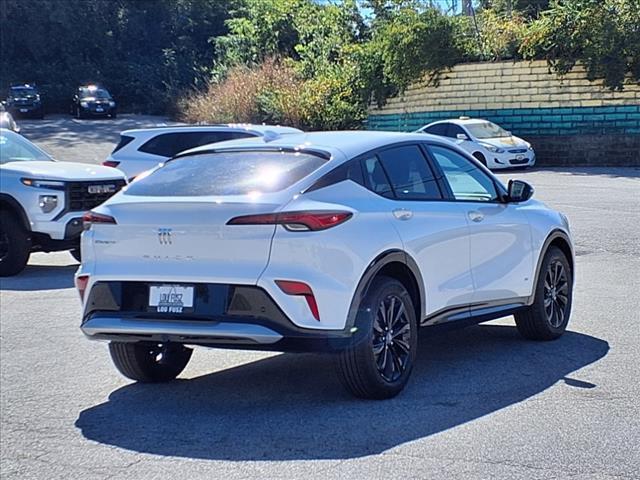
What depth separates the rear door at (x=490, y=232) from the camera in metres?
7.75

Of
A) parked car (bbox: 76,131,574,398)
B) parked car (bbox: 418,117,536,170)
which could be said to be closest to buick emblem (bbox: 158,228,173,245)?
parked car (bbox: 76,131,574,398)

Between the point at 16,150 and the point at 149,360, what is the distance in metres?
8.10

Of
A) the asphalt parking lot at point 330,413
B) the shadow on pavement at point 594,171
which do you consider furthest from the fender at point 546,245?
the shadow on pavement at point 594,171

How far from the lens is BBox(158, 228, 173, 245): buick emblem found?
6.39m

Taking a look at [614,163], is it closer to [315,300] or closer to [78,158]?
[78,158]

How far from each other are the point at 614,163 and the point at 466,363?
74.3 feet

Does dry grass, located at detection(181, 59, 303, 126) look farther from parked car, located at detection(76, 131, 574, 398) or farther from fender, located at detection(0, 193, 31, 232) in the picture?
parked car, located at detection(76, 131, 574, 398)

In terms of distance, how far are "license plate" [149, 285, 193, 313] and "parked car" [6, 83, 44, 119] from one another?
46577 millimetres

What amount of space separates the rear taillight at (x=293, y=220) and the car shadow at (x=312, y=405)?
1.19 metres

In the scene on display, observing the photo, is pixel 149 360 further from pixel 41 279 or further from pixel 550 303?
pixel 41 279

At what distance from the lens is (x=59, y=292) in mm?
12016

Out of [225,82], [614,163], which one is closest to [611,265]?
[614,163]

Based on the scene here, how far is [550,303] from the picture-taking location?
8.56 metres

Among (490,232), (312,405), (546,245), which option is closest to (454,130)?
(546,245)
